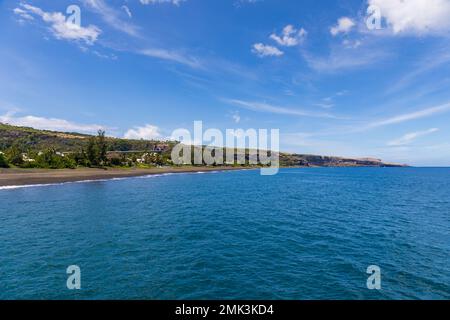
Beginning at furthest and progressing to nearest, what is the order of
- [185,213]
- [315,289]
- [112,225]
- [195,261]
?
[185,213] < [112,225] < [195,261] < [315,289]

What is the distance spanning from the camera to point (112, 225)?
33750 millimetres

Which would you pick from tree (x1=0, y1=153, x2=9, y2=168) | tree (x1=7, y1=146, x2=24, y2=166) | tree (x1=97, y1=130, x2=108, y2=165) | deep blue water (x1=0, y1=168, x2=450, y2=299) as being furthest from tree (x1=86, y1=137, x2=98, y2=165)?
deep blue water (x1=0, y1=168, x2=450, y2=299)

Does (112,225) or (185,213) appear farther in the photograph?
(185,213)

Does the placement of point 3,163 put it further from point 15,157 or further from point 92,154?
point 92,154

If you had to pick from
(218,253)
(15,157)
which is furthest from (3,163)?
(218,253)

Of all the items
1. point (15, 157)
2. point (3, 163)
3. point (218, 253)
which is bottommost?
point (218, 253)

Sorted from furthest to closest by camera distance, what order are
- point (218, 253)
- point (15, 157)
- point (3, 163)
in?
1. point (15, 157)
2. point (3, 163)
3. point (218, 253)

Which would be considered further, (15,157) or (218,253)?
(15,157)

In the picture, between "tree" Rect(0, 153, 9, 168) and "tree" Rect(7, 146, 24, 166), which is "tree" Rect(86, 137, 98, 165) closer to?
"tree" Rect(7, 146, 24, 166)

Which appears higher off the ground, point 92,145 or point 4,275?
point 92,145

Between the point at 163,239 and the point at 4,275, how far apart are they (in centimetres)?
1373

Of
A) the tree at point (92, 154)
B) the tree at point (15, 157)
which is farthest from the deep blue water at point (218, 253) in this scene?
the tree at point (92, 154)
